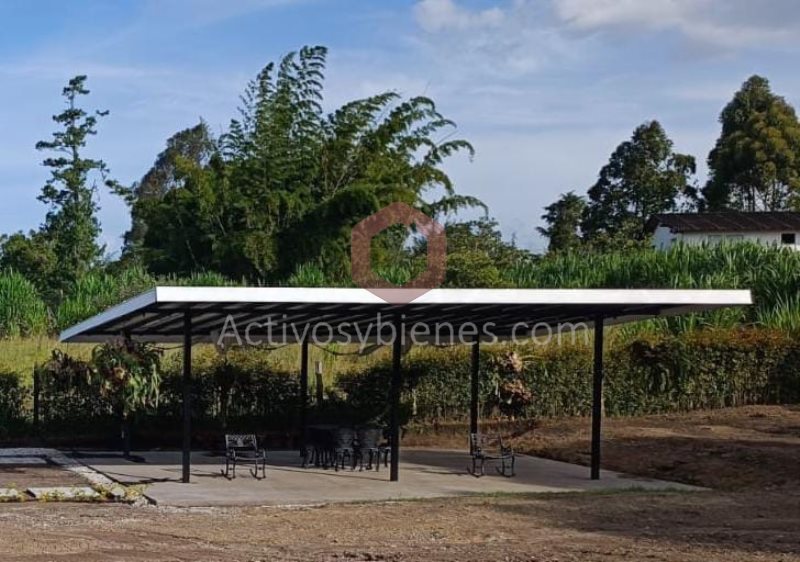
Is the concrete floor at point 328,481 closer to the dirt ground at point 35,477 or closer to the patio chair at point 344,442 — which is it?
the patio chair at point 344,442

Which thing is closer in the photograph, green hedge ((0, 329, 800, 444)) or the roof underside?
the roof underside

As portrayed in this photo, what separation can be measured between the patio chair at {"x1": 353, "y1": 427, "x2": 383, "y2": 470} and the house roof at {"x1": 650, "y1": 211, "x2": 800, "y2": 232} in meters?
32.6

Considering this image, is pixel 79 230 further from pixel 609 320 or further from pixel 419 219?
pixel 609 320

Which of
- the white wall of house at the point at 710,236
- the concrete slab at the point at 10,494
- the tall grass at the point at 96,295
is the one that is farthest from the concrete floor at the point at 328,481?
the white wall of house at the point at 710,236

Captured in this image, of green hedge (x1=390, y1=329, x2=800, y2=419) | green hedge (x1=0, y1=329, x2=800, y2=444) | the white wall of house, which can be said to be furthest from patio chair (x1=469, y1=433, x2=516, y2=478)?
the white wall of house

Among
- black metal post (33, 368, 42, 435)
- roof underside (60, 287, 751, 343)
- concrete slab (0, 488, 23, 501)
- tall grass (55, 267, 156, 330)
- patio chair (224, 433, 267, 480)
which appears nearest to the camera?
concrete slab (0, 488, 23, 501)

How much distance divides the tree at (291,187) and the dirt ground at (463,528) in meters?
18.7

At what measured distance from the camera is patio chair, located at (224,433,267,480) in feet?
55.7

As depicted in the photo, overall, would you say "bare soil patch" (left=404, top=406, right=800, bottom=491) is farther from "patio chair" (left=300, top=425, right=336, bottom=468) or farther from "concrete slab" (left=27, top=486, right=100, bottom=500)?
"concrete slab" (left=27, top=486, right=100, bottom=500)

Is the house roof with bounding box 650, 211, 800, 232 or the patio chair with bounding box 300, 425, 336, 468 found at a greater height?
the house roof with bounding box 650, 211, 800, 232

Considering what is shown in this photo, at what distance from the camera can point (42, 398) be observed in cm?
2152

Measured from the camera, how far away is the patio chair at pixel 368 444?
1802cm

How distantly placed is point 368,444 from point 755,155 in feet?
126

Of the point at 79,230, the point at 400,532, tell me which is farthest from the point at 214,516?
the point at 79,230
